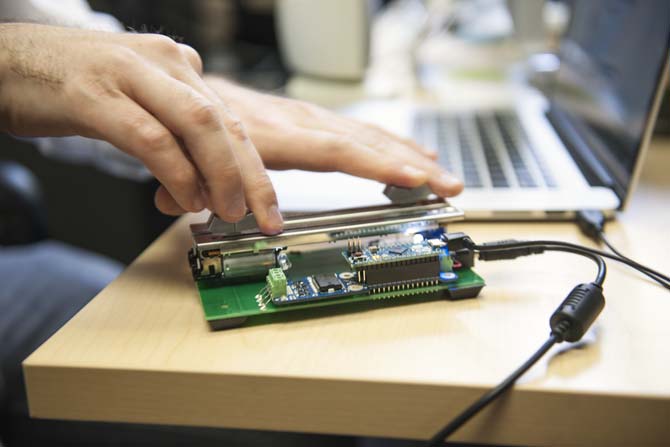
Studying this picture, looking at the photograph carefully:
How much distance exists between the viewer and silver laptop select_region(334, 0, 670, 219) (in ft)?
2.15

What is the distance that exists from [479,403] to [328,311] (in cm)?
15

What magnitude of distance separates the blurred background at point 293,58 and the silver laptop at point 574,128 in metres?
0.18

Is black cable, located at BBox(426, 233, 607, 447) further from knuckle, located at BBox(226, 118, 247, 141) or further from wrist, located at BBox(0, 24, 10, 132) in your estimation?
wrist, located at BBox(0, 24, 10, 132)

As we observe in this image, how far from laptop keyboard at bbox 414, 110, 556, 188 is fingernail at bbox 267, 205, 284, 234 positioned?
0.95 feet

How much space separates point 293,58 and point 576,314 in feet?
3.97

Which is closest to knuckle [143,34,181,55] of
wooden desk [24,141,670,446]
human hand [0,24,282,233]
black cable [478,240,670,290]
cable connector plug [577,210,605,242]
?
human hand [0,24,282,233]

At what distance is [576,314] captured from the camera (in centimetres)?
43

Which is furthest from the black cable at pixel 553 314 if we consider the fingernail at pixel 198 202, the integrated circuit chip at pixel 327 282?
the fingernail at pixel 198 202

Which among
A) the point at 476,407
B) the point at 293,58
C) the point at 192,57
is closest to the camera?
the point at 476,407

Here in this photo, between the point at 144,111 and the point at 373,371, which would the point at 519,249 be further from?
the point at 144,111

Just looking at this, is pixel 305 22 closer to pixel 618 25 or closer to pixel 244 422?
pixel 618 25

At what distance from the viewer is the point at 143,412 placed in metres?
0.43

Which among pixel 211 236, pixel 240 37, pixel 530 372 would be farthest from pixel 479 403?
pixel 240 37

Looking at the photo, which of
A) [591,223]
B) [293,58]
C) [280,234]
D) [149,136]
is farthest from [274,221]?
[293,58]
